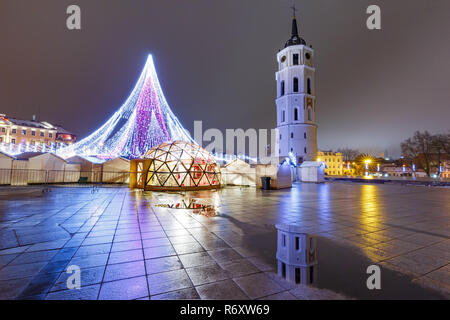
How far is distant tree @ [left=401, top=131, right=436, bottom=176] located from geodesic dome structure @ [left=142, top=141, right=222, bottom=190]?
156 ft

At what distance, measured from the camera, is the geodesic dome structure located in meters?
15.1

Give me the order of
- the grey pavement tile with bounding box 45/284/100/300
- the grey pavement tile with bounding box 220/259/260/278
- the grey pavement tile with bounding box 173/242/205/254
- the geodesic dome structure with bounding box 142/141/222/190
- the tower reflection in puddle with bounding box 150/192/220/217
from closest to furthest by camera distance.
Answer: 1. the grey pavement tile with bounding box 45/284/100/300
2. the grey pavement tile with bounding box 220/259/260/278
3. the grey pavement tile with bounding box 173/242/205/254
4. the tower reflection in puddle with bounding box 150/192/220/217
5. the geodesic dome structure with bounding box 142/141/222/190

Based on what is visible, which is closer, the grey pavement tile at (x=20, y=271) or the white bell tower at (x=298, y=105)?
the grey pavement tile at (x=20, y=271)

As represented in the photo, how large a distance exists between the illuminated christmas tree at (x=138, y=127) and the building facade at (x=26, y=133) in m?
35.4

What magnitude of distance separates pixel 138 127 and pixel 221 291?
2227 cm

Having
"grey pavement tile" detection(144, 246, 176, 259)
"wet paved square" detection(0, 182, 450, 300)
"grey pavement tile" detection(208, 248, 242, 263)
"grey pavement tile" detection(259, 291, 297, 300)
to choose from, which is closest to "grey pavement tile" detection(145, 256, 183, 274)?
"wet paved square" detection(0, 182, 450, 300)

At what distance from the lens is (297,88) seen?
134ft

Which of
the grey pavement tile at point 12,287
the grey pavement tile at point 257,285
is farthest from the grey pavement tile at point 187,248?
the grey pavement tile at point 12,287

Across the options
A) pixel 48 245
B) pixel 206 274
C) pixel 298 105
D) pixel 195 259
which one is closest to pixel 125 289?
pixel 206 274

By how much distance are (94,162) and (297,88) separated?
37.1 metres

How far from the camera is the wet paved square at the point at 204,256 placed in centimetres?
241

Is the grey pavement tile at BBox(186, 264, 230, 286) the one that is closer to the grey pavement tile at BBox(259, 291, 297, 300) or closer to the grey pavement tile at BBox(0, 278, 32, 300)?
the grey pavement tile at BBox(259, 291, 297, 300)

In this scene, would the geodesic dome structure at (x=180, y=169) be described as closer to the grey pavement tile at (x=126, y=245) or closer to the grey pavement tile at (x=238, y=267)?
the grey pavement tile at (x=126, y=245)
